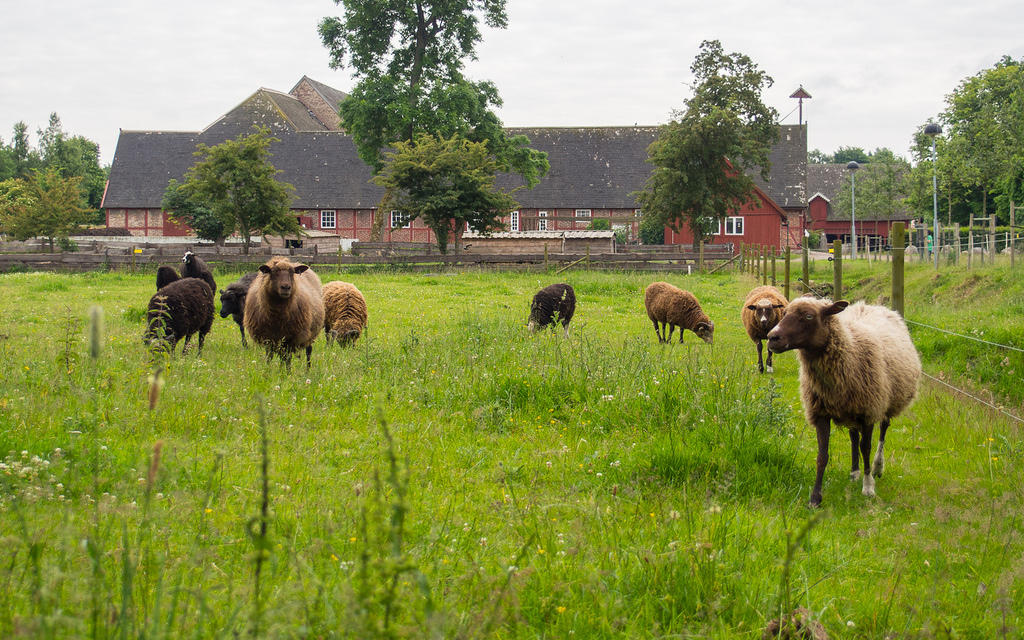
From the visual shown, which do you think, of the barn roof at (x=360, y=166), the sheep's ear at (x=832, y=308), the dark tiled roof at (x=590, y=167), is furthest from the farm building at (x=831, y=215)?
the sheep's ear at (x=832, y=308)

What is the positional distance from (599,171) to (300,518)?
54008mm

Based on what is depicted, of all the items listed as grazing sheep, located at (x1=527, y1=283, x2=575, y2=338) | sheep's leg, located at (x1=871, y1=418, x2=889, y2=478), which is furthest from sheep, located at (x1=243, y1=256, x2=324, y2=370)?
sheep's leg, located at (x1=871, y1=418, x2=889, y2=478)

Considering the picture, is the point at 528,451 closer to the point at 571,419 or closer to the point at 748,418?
the point at 571,419

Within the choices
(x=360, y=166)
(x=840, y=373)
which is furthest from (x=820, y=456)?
(x=360, y=166)

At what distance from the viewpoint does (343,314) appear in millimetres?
11930

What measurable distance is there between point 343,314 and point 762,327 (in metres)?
6.15

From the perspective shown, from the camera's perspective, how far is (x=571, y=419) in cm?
652

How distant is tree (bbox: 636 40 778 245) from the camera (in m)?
38.7

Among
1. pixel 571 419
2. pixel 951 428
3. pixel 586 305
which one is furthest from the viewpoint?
pixel 586 305

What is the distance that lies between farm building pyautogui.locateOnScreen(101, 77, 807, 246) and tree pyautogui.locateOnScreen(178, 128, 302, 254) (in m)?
19.1

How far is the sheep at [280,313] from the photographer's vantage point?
A: 372 inches

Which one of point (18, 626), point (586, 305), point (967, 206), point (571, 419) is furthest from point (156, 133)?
point (18, 626)

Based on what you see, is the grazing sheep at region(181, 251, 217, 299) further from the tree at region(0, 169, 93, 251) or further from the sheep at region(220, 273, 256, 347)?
the tree at region(0, 169, 93, 251)

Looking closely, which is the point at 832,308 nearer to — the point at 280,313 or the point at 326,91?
the point at 280,313
